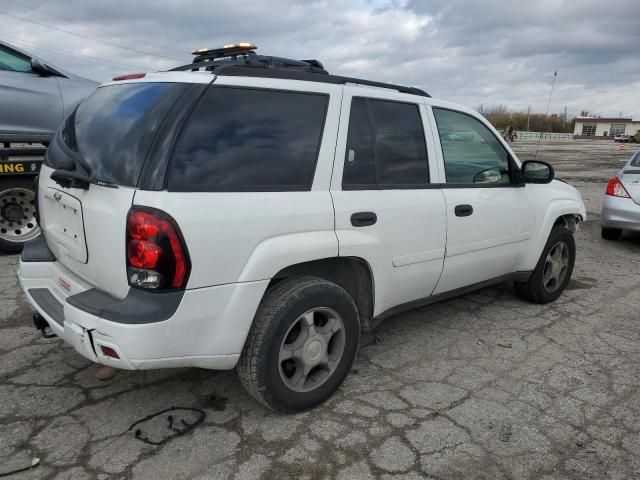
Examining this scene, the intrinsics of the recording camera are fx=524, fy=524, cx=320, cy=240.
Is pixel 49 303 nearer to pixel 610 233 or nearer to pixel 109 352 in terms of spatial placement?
pixel 109 352

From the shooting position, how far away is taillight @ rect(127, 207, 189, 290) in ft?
7.32

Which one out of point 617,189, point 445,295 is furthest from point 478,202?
point 617,189

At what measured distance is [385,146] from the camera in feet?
10.4

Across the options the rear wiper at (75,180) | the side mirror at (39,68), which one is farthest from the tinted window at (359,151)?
the side mirror at (39,68)

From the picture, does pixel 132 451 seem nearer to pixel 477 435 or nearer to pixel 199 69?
pixel 477 435

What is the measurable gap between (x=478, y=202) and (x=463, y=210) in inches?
8.1

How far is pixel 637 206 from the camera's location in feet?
22.5

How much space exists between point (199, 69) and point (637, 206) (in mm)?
6288

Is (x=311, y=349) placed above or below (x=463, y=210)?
below

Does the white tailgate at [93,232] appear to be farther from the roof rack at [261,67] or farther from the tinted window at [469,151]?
the tinted window at [469,151]

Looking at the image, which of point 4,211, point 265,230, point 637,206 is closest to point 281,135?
point 265,230

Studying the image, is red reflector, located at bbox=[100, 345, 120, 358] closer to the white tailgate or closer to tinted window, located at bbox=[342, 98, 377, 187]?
the white tailgate

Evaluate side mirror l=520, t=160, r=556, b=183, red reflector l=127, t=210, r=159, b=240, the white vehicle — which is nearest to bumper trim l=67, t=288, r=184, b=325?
the white vehicle

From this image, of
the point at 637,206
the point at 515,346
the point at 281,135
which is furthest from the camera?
the point at 637,206
